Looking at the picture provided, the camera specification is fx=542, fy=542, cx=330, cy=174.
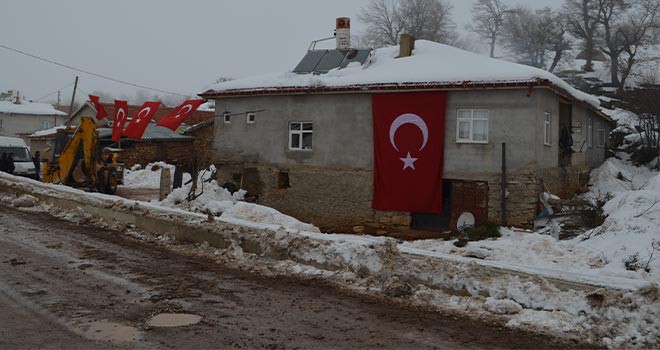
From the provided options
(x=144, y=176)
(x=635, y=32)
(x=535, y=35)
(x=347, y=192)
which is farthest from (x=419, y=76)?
(x=535, y=35)

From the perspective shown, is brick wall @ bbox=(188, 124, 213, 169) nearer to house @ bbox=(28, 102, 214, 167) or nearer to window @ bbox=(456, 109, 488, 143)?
house @ bbox=(28, 102, 214, 167)

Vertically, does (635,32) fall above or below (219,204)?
above

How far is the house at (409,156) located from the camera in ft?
54.6

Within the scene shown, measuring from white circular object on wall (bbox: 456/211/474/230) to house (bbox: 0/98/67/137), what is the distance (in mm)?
54467

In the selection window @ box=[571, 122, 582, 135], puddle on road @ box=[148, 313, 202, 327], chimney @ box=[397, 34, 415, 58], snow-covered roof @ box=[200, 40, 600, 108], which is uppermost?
chimney @ box=[397, 34, 415, 58]

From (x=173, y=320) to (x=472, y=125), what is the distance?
43.8ft

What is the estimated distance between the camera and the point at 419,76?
709 inches

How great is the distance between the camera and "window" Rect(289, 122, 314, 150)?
67.6 feet

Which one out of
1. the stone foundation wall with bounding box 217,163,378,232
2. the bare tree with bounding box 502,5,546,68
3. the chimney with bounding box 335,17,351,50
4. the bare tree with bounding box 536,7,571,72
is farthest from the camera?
the bare tree with bounding box 502,5,546,68

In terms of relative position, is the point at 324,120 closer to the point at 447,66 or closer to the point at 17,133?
the point at 447,66

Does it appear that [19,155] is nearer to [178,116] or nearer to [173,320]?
[178,116]

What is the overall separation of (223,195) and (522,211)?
1121 cm

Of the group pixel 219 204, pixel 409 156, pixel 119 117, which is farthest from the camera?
pixel 119 117

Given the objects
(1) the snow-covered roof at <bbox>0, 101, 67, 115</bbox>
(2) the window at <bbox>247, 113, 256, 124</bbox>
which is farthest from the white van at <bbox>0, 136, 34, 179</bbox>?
(1) the snow-covered roof at <bbox>0, 101, 67, 115</bbox>
